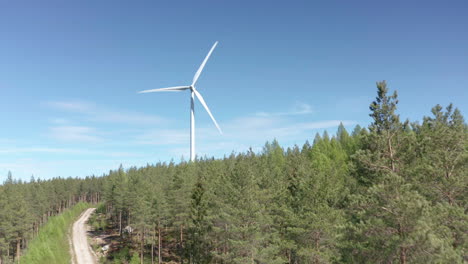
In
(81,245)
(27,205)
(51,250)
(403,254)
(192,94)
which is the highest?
(192,94)

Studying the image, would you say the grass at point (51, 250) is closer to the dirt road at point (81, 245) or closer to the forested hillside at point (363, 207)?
the dirt road at point (81, 245)

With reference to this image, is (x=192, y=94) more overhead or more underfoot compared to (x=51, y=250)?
more overhead

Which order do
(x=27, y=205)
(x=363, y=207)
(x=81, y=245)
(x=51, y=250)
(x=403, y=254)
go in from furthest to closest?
(x=27, y=205) < (x=81, y=245) < (x=51, y=250) < (x=363, y=207) < (x=403, y=254)

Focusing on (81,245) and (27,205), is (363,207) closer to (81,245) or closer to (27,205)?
(81,245)

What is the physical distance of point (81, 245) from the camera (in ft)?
206

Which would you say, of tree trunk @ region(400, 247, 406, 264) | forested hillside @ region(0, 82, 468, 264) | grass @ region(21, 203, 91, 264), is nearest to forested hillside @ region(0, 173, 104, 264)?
grass @ region(21, 203, 91, 264)

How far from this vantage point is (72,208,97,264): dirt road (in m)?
53.2

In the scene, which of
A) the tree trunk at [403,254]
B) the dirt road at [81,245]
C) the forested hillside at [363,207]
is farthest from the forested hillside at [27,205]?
the tree trunk at [403,254]

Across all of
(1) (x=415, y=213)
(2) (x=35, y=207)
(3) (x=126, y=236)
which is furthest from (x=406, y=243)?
(2) (x=35, y=207)

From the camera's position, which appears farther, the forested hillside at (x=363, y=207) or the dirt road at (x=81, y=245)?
the dirt road at (x=81, y=245)

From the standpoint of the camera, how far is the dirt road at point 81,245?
53156 millimetres

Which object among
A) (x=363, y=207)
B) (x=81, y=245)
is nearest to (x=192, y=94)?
(x=81, y=245)

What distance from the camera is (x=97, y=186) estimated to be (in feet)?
486

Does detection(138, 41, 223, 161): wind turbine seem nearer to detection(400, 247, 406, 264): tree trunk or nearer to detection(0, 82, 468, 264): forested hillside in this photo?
detection(0, 82, 468, 264): forested hillside
